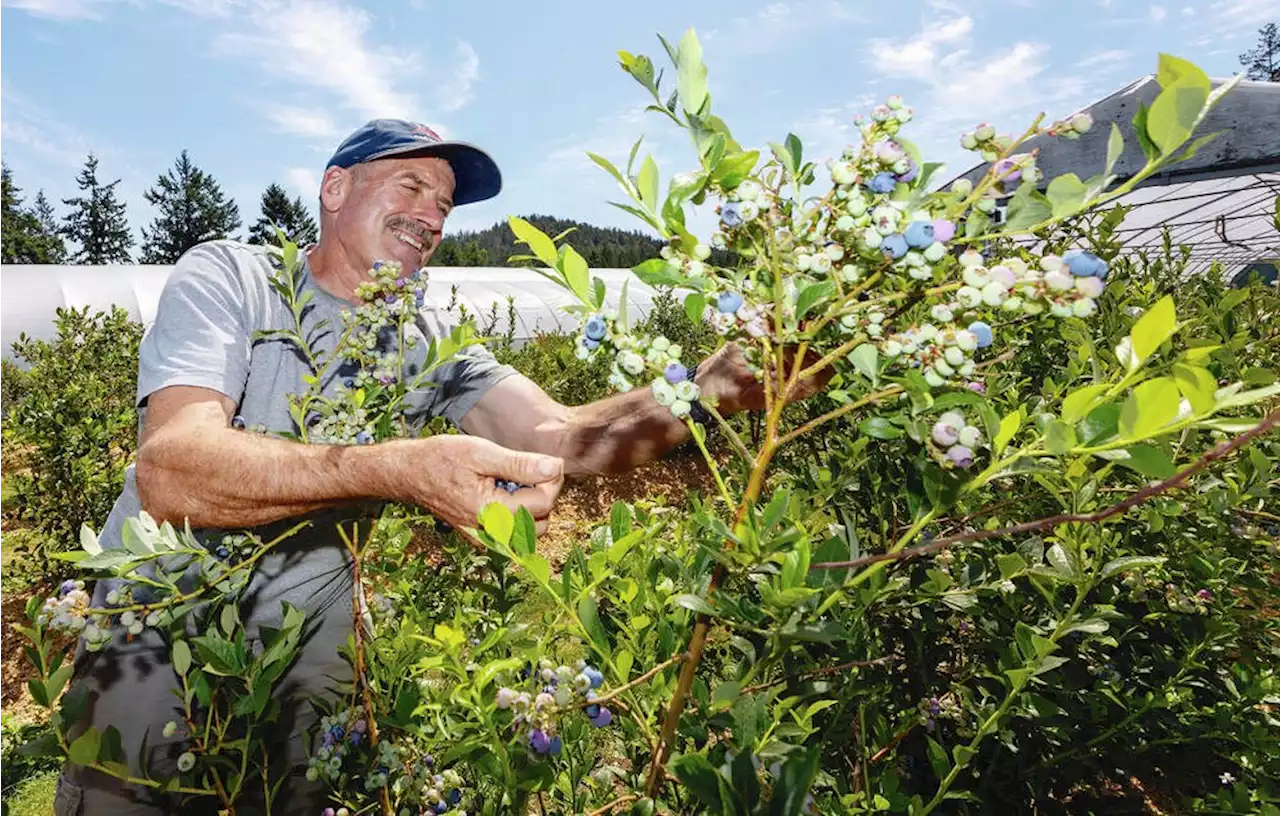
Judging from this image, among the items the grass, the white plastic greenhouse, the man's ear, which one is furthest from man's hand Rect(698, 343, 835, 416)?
the white plastic greenhouse

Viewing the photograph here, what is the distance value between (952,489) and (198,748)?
126 cm

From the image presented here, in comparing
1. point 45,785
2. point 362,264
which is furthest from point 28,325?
point 362,264

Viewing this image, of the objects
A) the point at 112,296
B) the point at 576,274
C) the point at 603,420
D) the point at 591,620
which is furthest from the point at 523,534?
the point at 112,296

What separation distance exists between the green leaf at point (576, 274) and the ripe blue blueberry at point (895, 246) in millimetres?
→ 318

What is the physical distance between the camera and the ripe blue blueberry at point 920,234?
2.07ft

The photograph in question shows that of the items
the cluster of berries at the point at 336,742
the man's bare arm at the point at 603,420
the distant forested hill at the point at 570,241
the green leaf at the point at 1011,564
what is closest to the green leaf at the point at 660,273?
the man's bare arm at the point at 603,420

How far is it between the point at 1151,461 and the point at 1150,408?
0.16 ft

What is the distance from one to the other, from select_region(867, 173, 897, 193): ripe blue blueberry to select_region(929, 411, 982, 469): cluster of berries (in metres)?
0.22

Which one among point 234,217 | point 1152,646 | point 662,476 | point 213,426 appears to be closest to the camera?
point 213,426

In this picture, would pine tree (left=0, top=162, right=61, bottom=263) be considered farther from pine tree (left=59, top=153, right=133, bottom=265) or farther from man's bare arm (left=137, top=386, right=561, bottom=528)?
man's bare arm (left=137, top=386, right=561, bottom=528)

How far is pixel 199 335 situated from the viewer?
5.49ft

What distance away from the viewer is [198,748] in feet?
3.92

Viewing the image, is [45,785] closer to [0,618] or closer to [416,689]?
[0,618]

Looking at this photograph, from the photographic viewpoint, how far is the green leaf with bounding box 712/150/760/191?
700 mm
